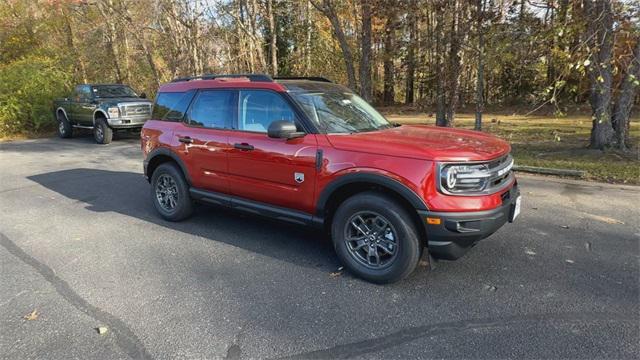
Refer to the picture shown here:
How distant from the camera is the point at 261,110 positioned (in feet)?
14.2

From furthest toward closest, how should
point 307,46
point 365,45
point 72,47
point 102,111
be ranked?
point 307,46, point 72,47, point 102,111, point 365,45

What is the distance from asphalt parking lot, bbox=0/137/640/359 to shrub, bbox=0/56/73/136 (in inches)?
503

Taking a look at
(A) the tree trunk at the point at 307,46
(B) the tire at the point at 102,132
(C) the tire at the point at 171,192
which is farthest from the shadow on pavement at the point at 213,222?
(A) the tree trunk at the point at 307,46

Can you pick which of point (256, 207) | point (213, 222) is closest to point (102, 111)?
point (213, 222)

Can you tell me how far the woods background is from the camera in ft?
22.9

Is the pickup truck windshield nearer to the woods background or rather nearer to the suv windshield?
the woods background

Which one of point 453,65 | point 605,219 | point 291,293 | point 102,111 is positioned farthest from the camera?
point 102,111

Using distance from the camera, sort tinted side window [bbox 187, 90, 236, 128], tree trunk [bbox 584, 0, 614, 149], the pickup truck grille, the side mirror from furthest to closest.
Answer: the pickup truck grille < tree trunk [bbox 584, 0, 614, 149] < tinted side window [bbox 187, 90, 236, 128] < the side mirror

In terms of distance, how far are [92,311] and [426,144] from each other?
2.96 metres

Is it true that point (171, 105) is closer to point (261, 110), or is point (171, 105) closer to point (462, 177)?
point (261, 110)

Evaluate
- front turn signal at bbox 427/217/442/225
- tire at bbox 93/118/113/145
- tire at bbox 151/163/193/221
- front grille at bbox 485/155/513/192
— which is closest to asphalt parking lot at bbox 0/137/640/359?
tire at bbox 151/163/193/221

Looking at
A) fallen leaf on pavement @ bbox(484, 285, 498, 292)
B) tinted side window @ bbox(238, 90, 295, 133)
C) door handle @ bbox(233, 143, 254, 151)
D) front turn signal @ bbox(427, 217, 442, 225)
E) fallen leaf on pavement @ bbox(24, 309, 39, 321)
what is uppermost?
tinted side window @ bbox(238, 90, 295, 133)

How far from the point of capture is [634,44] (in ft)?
25.9

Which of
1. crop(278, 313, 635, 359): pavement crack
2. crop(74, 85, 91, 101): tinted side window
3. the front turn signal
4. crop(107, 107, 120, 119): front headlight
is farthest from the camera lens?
crop(74, 85, 91, 101): tinted side window
